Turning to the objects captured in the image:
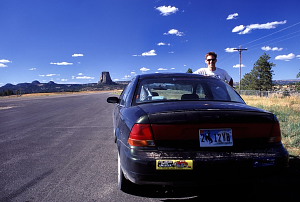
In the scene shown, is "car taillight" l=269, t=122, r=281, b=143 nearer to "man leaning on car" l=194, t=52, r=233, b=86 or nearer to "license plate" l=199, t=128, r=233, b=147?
"license plate" l=199, t=128, r=233, b=147

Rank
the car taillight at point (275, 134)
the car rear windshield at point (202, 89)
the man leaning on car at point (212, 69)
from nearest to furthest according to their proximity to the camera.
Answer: the car taillight at point (275, 134) → the car rear windshield at point (202, 89) → the man leaning on car at point (212, 69)

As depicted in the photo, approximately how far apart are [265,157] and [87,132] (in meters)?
5.82

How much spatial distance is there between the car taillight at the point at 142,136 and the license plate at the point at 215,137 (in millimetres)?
474

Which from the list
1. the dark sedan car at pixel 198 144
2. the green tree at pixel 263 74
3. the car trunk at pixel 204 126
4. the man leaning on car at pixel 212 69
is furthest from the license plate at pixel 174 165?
the green tree at pixel 263 74

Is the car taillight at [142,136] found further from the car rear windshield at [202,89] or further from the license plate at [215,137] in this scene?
the car rear windshield at [202,89]

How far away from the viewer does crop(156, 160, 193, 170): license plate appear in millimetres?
2104

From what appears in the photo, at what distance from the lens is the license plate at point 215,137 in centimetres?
219

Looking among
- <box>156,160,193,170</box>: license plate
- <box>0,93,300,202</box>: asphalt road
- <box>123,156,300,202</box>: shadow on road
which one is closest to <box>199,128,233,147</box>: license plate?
<box>156,160,193,170</box>: license plate

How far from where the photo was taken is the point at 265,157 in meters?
2.26

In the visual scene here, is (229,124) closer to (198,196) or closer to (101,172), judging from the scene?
(198,196)

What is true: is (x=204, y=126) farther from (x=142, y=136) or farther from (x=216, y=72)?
(x=216, y=72)

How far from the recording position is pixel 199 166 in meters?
2.11

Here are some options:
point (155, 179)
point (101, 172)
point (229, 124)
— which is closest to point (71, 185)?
point (101, 172)

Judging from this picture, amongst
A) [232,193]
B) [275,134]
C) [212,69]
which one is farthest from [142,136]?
[212,69]
